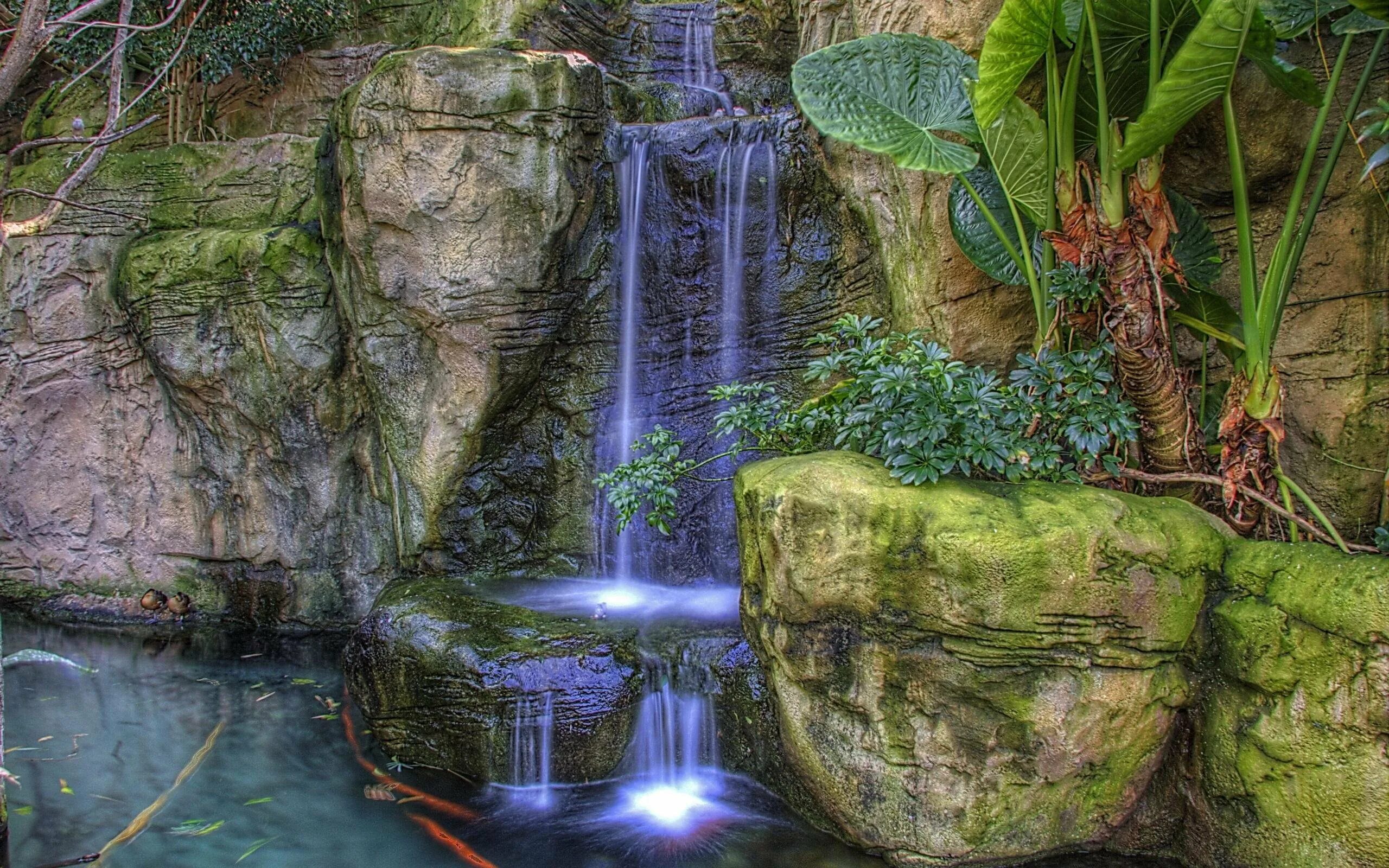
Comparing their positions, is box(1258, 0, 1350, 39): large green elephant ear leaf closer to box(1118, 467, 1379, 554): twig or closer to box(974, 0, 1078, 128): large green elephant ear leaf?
box(974, 0, 1078, 128): large green elephant ear leaf

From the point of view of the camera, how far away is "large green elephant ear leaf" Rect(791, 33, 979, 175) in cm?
366

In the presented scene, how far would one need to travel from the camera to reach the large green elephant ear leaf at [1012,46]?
360cm

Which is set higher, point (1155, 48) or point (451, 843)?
point (1155, 48)

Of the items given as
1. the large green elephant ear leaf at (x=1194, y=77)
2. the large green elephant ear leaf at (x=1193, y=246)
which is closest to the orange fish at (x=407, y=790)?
the large green elephant ear leaf at (x=1194, y=77)

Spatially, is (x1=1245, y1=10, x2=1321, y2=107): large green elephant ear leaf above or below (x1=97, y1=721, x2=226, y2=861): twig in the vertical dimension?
above

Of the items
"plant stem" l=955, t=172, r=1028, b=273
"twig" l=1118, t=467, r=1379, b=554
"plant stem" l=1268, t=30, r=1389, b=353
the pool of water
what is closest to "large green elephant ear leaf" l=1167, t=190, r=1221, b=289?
"plant stem" l=1268, t=30, r=1389, b=353

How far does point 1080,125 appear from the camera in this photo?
164 inches

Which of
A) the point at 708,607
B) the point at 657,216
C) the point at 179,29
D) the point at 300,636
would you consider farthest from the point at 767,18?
the point at 300,636

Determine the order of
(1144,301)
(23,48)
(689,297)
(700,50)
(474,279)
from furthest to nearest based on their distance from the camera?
1. (700,50)
2. (689,297)
3. (474,279)
4. (1144,301)
5. (23,48)

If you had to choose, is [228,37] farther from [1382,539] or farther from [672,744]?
[1382,539]

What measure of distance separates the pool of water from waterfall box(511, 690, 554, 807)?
7 cm

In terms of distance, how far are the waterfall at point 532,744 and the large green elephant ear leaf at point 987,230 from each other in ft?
9.40

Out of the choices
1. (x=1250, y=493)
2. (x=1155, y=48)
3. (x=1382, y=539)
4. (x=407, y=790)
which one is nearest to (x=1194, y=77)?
(x=1155, y=48)

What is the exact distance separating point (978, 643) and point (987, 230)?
205cm
